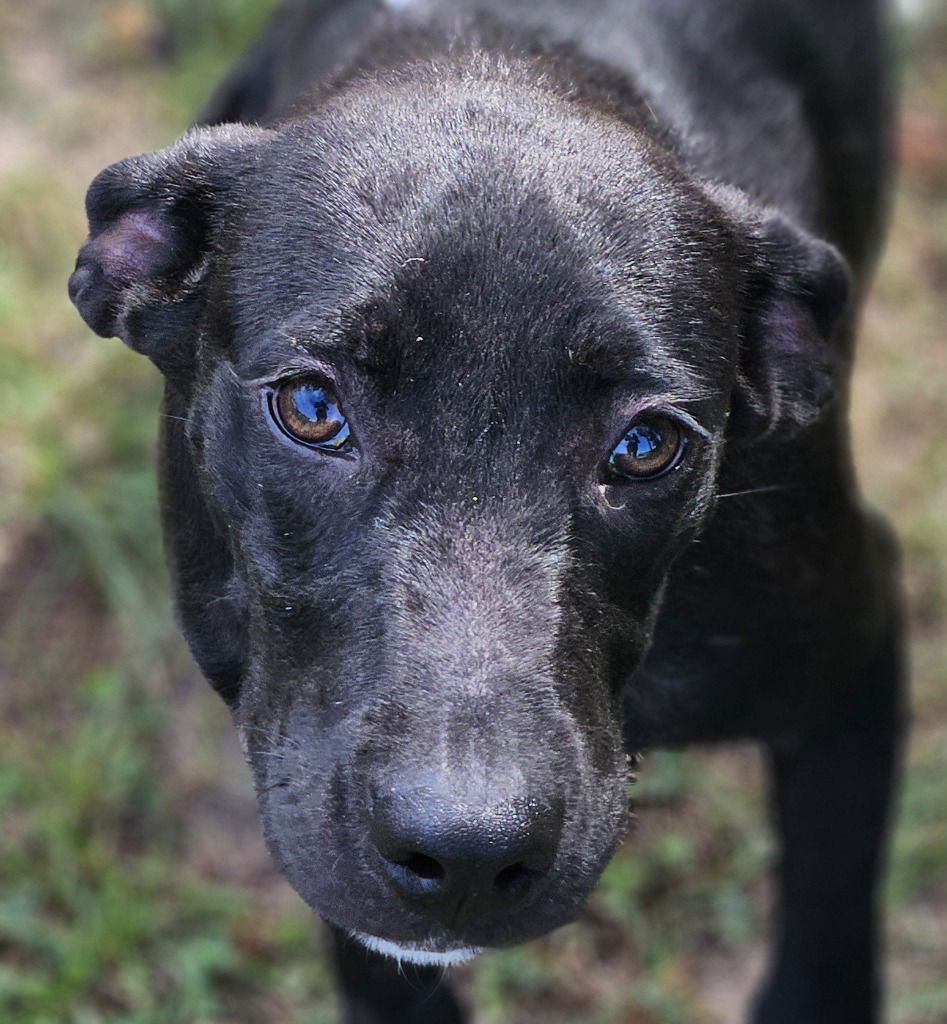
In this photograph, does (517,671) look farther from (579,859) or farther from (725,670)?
(725,670)

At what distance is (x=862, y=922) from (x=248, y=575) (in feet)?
6.18

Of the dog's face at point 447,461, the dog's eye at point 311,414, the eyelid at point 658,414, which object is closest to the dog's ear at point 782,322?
the dog's face at point 447,461

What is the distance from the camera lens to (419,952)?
7.75ft

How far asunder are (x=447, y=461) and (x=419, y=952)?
28.1 inches

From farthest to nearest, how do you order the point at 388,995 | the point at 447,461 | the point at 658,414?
the point at 388,995 → the point at 658,414 → the point at 447,461

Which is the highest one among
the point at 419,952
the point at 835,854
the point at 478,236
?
the point at 478,236

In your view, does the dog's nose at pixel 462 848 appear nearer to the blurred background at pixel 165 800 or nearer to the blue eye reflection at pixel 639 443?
the blue eye reflection at pixel 639 443

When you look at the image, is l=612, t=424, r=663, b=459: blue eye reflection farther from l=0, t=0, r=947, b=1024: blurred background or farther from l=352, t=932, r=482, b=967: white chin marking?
l=0, t=0, r=947, b=1024: blurred background

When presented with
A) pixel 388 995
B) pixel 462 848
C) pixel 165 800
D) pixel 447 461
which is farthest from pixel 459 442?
pixel 165 800

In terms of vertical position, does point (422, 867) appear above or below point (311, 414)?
below

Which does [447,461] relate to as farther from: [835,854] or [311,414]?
[835,854]

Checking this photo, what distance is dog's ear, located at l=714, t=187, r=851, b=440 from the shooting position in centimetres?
272

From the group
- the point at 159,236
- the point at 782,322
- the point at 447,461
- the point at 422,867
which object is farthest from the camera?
the point at 782,322

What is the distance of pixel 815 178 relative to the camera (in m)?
3.69
